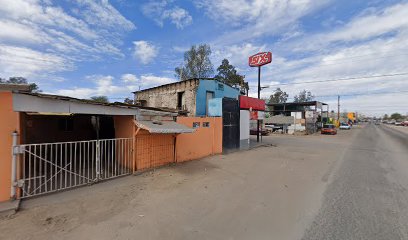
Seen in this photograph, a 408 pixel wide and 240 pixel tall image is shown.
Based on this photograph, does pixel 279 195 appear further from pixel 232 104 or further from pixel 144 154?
pixel 232 104

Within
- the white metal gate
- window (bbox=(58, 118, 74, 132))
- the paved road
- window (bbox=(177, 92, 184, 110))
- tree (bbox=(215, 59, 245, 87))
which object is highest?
tree (bbox=(215, 59, 245, 87))

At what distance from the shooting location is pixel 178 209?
5.00 metres

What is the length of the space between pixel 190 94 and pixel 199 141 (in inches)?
304

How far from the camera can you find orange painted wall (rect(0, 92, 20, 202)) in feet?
16.5

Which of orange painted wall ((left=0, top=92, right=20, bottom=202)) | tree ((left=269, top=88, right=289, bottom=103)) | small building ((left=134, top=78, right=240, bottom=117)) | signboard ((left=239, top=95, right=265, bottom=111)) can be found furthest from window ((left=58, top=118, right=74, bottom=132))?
tree ((left=269, top=88, right=289, bottom=103))

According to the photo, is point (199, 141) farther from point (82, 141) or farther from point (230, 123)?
point (82, 141)

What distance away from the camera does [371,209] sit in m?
5.09

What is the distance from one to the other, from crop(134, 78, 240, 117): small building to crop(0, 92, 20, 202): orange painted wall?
10764mm

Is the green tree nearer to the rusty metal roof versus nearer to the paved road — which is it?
the paved road

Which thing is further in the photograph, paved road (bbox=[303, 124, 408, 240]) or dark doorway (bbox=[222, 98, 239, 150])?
dark doorway (bbox=[222, 98, 239, 150])

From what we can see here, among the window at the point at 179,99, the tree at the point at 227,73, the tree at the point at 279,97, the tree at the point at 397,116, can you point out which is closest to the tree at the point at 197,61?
the tree at the point at 227,73

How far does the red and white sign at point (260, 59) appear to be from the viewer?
18656 millimetres

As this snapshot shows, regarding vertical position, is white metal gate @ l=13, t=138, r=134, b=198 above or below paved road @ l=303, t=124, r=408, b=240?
above

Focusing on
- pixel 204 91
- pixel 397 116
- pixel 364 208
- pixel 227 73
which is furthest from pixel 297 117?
pixel 397 116
